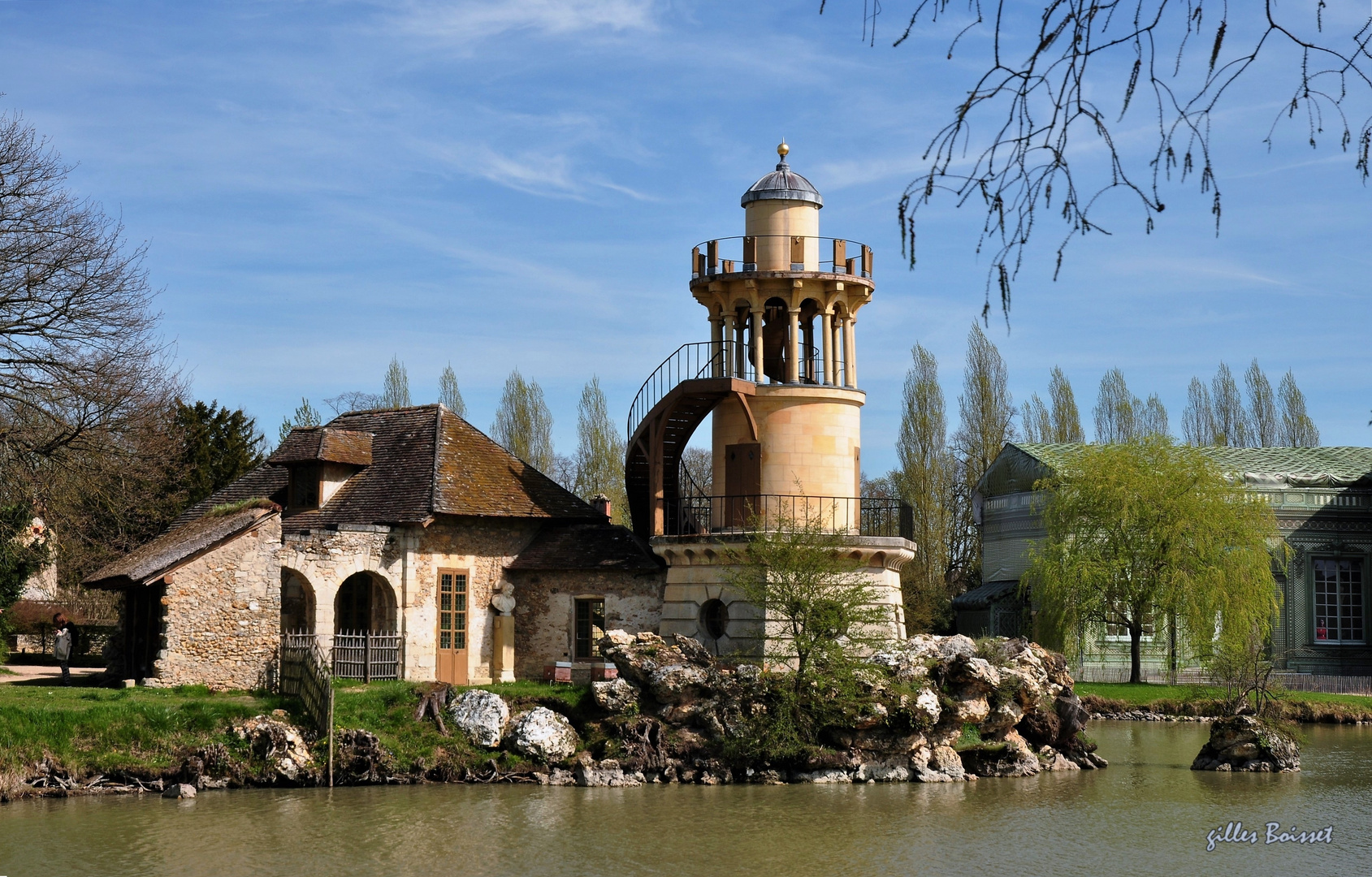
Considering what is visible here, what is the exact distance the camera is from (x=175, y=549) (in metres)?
26.7

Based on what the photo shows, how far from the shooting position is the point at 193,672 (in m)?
25.5

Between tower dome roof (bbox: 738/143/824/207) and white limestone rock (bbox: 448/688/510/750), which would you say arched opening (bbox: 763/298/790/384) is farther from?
white limestone rock (bbox: 448/688/510/750)

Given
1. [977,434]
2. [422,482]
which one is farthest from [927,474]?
[422,482]

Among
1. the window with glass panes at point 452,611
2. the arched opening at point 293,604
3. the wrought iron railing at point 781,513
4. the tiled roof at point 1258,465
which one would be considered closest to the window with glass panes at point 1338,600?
the tiled roof at point 1258,465

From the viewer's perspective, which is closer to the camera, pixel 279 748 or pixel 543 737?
→ pixel 279 748

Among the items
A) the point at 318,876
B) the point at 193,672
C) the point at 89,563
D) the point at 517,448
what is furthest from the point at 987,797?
the point at 517,448

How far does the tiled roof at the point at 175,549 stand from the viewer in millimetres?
25406

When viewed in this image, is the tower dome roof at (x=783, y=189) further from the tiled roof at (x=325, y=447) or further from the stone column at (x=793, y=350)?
the tiled roof at (x=325, y=447)

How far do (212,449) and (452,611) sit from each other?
14526 mm

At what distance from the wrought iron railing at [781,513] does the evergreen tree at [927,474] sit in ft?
58.5

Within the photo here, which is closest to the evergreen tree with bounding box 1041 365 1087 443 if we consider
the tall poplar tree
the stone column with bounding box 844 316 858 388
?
the tall poplar tree

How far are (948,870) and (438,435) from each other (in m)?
17.8

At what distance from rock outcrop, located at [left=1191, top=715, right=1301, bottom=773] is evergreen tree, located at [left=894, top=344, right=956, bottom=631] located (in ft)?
69.7

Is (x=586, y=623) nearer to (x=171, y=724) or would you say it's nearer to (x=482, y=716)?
(x=482, y=716)
